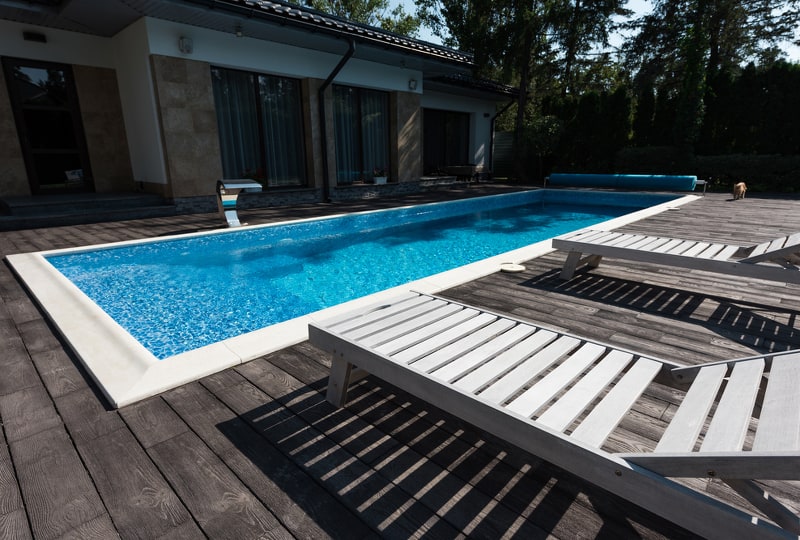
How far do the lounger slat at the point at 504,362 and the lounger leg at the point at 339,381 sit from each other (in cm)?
63

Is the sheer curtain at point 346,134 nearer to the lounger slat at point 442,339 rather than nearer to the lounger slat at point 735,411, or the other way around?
the lounger slat at point 442,339

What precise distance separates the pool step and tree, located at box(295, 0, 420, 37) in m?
20.9

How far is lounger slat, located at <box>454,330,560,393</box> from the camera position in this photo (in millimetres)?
1648

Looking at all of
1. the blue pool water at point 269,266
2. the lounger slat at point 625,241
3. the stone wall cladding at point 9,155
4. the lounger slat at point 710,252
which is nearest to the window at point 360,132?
the blue pool water at point 269,266

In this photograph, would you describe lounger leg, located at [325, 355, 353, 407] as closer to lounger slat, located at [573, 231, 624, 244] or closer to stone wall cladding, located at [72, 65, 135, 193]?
lounger slat, located at [573, 231, 624, 244]

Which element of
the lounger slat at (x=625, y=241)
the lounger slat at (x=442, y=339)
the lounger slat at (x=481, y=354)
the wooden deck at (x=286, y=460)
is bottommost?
the wooden deck at (x=286, y=460)

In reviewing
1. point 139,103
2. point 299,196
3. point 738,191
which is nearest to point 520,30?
point 738,191

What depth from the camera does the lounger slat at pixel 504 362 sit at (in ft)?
5.41

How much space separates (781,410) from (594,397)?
54cm

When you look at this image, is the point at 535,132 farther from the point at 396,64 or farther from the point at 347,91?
the point at 347,91

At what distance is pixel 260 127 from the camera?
9719 mm

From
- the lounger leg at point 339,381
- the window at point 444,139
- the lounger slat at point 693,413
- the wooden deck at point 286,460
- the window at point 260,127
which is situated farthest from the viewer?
the window at point 444,139

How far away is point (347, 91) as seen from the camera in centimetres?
1123

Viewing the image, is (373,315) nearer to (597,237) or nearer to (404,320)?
(404,320)
